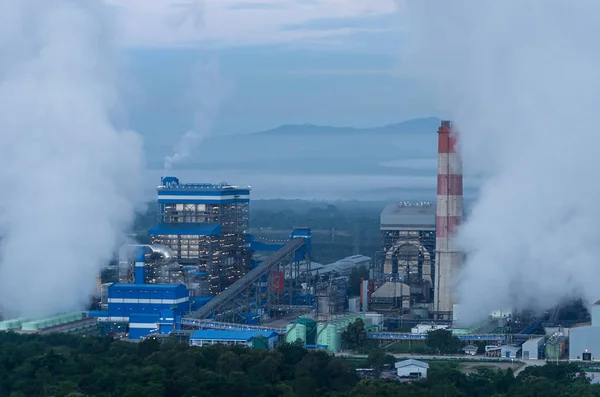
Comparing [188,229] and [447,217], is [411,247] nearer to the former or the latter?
[447,217]

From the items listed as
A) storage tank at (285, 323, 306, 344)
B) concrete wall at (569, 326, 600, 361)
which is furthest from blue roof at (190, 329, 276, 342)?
concrete wall at (569, 326, 600, 361)

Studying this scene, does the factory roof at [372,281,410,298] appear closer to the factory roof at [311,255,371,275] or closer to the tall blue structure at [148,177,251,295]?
the tall blue structure at [148,177,251,295]

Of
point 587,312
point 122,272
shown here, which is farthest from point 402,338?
point 122,272

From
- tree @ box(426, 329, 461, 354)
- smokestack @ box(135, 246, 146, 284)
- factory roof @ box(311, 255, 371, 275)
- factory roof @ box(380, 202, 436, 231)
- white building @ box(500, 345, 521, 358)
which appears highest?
factory roof @ box(380, 202, 436, 231)

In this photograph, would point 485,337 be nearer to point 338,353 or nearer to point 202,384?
point 338,353

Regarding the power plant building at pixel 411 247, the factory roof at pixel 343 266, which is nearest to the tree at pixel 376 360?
the power plant building at pixel 411 247

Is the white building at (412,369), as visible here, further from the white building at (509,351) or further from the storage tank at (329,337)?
the storage tank at (329,337)
